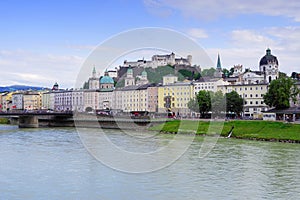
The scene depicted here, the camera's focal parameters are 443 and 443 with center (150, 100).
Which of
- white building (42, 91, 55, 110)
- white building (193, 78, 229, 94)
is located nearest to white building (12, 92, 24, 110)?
white building (42, 91, 55, 110)

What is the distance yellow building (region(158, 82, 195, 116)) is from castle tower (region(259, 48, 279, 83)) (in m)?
12.9

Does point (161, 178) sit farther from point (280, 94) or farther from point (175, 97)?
point (175, 97)

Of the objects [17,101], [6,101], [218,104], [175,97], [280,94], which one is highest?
[6,101]

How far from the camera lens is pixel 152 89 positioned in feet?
292

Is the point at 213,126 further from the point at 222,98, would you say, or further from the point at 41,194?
the point at 41,194

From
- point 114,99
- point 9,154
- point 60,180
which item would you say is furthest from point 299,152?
point 114,99

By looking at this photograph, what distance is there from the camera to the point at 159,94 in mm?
86438

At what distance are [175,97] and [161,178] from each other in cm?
6356

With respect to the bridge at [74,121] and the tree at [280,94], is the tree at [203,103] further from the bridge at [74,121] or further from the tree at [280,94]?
the tree at [280,94]

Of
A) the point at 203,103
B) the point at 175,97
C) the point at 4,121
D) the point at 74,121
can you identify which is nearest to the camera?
the point at 203,103

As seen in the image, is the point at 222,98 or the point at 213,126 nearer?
the point at 213,126

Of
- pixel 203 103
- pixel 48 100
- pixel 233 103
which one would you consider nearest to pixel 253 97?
pixel 233 103

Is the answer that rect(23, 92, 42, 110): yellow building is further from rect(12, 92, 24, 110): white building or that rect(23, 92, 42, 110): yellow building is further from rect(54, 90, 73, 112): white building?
rect(54, 90, 73, 112): white building

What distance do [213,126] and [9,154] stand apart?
25176 mm
